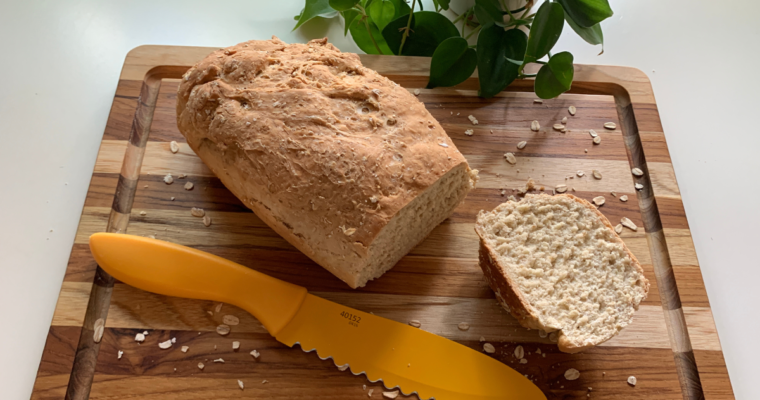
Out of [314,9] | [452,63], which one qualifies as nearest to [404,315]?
[452,63]

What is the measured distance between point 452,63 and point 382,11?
1.54 feet

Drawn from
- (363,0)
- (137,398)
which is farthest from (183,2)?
(137,398)

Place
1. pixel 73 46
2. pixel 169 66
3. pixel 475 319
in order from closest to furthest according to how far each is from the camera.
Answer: pixel 475 319
pixel 169 66
pixel 73 46

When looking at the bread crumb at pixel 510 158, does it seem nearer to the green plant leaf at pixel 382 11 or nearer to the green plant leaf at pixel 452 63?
the green plant leaf at pixel 452 63

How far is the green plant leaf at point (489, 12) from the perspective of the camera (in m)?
2.38

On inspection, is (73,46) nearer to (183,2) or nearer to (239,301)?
(183,2)

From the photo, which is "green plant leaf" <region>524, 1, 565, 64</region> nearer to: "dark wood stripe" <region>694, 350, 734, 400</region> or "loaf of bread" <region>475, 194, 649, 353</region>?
"loaf of bread" <region>475, 194, 649, 353</region>

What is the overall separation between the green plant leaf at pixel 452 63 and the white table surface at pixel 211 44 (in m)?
0.86

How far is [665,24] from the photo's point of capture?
3.31m

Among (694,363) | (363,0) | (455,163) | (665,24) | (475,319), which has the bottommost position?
(475,319)

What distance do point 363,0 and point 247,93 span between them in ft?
3.28

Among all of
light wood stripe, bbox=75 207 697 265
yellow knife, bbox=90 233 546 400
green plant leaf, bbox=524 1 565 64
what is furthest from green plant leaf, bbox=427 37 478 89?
yellow knife, bbox=90 233 546 400

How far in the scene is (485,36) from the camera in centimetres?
243

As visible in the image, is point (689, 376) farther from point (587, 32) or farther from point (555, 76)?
point (587, 32)
